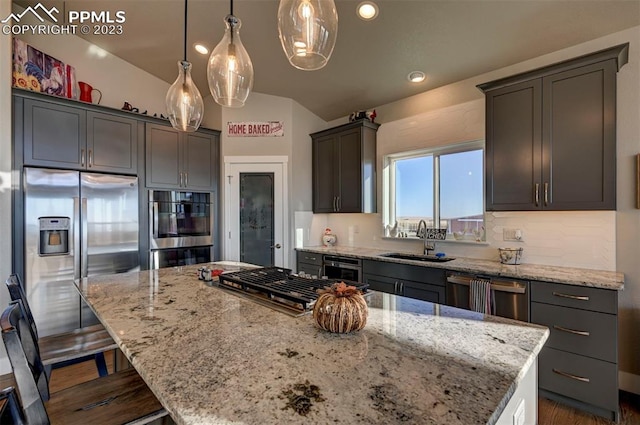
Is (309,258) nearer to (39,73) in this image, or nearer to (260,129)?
(260,129)

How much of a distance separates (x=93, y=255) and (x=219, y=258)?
→ 4.67ft

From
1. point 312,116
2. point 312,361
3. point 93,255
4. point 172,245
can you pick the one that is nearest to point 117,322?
point 312,361

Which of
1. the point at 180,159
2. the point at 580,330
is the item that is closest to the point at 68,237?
the point at 180,159

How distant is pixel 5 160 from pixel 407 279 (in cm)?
378

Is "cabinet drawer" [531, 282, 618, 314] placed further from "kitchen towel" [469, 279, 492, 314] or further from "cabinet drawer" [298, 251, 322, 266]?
"cabinet drawer" [298, 251, 322, 266]

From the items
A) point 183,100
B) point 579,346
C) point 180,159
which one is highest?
point 183,100

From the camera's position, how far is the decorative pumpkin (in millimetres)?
1121

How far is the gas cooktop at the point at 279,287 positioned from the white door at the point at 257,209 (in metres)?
2.14

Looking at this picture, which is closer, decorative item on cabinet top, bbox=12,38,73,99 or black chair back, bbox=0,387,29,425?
black chair back, bbox=0,387,29,425

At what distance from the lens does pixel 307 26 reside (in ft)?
4.91

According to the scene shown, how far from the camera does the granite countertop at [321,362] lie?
699 mm

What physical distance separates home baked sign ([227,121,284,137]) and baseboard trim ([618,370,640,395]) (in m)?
4.18

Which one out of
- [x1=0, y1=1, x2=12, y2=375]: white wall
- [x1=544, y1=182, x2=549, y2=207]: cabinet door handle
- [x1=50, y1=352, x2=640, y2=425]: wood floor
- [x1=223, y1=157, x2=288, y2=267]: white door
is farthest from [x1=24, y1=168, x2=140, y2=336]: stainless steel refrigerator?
[x1=544, y1=182, x2=549, y2=207]: cabinet door handle

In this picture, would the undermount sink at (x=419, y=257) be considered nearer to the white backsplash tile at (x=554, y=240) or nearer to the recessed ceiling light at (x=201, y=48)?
the white backsplash tile at (x=554, y=240)
